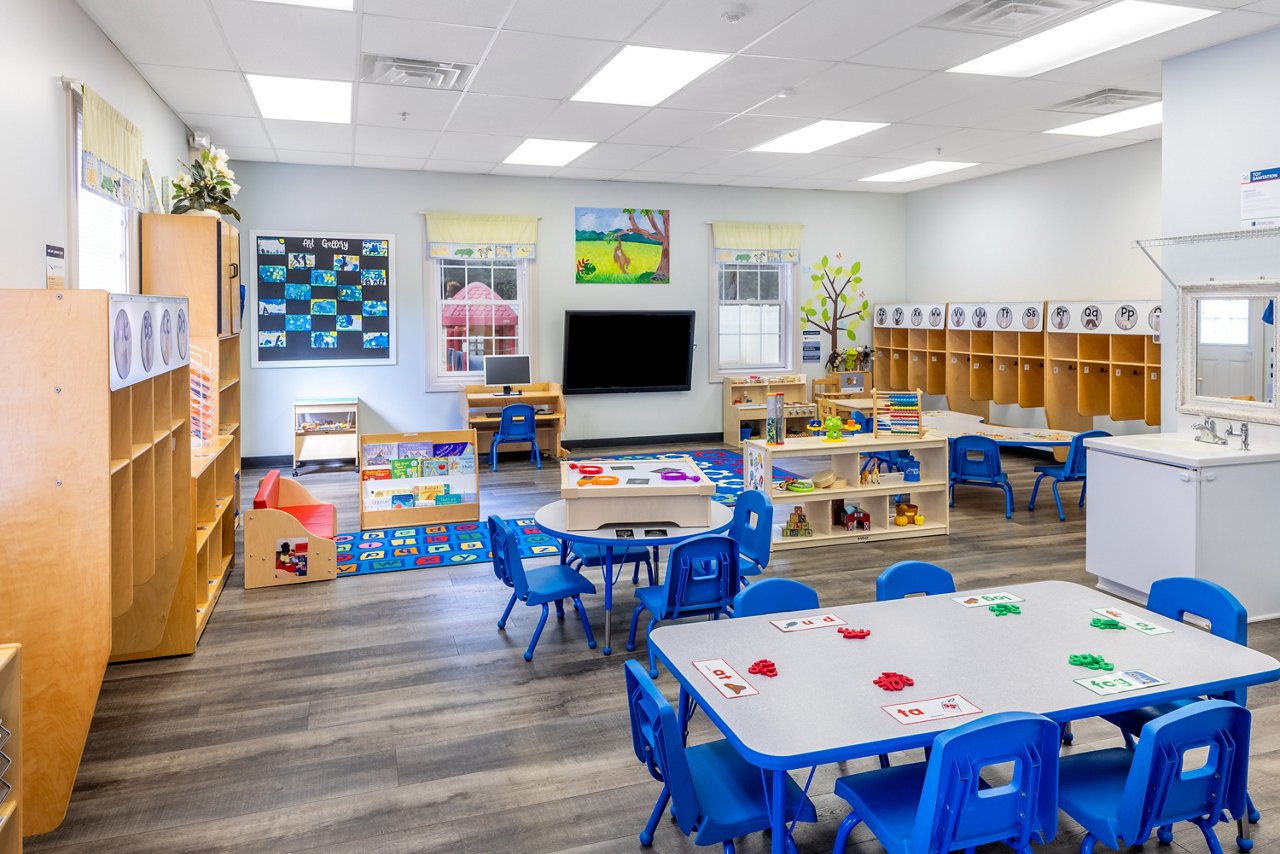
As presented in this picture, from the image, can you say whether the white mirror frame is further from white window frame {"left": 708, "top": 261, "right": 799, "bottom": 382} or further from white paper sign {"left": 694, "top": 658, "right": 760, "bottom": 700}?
white window frame {"left": 708, "top": 261, "right": 799, "bottom": 382}

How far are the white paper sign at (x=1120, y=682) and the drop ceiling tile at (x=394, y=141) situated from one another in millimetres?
6612

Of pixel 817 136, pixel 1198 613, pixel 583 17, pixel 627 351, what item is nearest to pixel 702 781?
pixel 1198 613

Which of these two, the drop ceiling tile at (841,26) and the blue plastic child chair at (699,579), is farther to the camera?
the drop ceiling tile at (841,26)

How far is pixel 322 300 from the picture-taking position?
9180 mm

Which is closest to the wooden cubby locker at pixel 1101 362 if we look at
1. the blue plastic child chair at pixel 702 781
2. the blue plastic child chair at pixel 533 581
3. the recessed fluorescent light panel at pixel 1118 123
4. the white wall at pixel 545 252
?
the recessed fluorescent light panel at pixel 1118 123

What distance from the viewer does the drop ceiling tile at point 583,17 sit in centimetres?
438

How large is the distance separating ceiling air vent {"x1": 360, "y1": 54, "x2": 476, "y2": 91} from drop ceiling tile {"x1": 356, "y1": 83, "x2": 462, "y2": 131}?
0.16m

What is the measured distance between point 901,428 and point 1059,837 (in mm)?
3985

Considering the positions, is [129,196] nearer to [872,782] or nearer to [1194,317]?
[872,782]

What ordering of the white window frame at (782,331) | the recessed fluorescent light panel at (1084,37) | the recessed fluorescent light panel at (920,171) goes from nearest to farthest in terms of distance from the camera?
the recessed fluorescent light panel at (1084,37)
the recessed fluorescent light panel at (920,171)
the white window frame at (782,331)

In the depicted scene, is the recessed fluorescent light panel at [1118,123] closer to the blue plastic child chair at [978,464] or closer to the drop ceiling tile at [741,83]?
the blue plastic child chair at [978,464]

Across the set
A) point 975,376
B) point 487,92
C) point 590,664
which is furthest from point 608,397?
point 590,664

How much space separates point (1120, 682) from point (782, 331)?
9118 millimetres

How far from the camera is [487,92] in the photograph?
19.9 feet
